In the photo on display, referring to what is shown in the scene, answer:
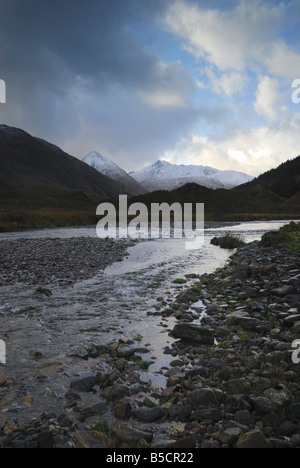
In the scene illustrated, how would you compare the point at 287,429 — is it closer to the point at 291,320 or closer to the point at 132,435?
the point at 132,435

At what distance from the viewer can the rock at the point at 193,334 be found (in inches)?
263

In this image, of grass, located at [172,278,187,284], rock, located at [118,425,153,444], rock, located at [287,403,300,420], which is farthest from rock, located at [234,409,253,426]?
grass, located at [172,278,187,284]

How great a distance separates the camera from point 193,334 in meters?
6.84

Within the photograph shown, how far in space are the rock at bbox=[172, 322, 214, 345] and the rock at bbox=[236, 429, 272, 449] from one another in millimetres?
3245

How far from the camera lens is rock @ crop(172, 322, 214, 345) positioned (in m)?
6.67

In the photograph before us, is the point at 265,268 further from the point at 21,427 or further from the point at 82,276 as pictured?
the point at 21,427

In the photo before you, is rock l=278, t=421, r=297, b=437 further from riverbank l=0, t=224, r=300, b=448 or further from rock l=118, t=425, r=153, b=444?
rock l=118, t=425, r=153, b=444

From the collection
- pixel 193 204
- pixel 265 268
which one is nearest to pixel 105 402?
pixel 265 268

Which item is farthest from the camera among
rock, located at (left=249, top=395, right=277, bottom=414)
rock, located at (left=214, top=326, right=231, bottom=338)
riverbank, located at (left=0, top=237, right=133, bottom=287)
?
riverbank, located at (left=0, top=237, right=133, bottom=287)

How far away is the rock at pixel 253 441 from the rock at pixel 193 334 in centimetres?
324

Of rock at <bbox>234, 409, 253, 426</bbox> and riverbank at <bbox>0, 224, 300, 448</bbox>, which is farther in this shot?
rock at <bbox>234, 409, 253, 426</bbox>

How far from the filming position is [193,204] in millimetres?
136625

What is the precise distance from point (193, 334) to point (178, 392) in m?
2.25
